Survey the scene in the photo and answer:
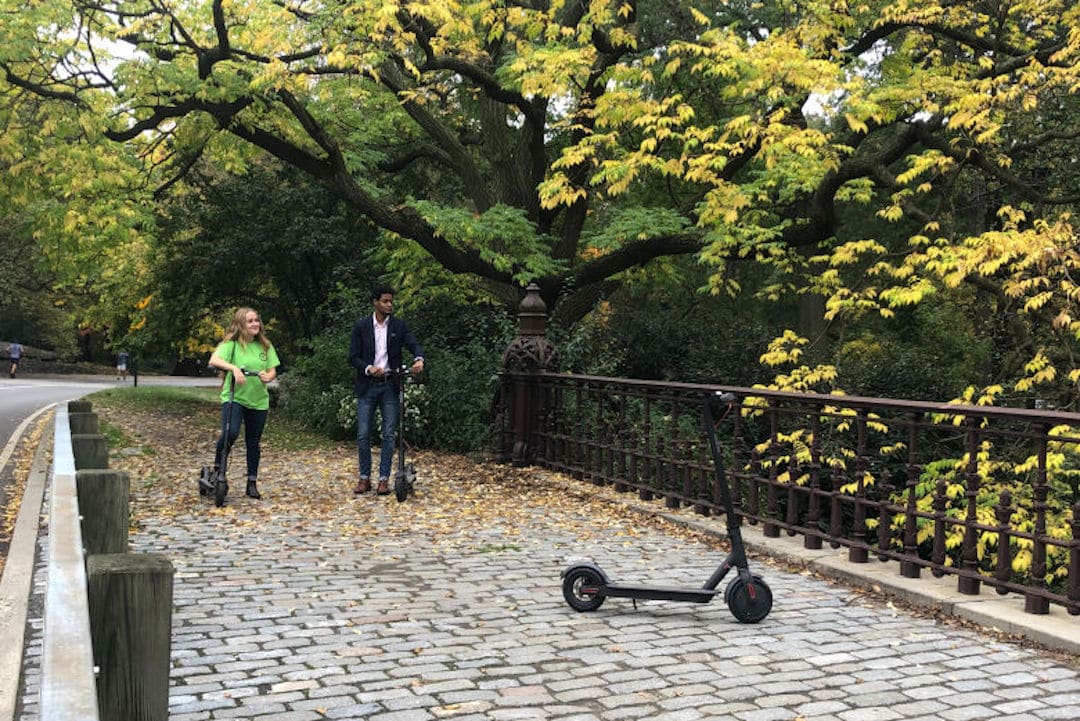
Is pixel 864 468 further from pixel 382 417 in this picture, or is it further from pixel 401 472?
pixel 382 417

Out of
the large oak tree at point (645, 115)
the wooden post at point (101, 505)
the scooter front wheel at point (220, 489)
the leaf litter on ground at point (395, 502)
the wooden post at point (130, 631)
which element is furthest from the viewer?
the large oak tree at point (645, 115)

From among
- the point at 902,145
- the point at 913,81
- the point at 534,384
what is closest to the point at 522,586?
the point at 534,384

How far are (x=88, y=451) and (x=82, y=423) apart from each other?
1365mm

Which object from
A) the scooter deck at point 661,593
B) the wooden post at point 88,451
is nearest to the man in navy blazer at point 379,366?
the wooden post at point 88,451

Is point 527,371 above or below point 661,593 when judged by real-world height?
above

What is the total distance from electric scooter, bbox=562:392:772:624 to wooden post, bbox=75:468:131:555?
2.38 meters

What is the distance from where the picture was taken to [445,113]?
64.6ft

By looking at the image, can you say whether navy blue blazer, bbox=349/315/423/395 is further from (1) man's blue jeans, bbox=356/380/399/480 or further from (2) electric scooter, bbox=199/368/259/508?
(2) electric scooter, bbox=199/368/259/508

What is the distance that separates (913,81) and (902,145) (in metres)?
1.92

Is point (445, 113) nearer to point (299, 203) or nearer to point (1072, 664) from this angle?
point (299, 203)

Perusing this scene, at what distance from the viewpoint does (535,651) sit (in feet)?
15.2

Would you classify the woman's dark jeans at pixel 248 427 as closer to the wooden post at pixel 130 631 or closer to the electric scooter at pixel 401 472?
the electric scooter at pixel 401 472

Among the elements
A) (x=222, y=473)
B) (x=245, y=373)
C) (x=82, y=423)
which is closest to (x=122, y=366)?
(x=245, y=373)

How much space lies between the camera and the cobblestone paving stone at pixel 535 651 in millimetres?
3885
